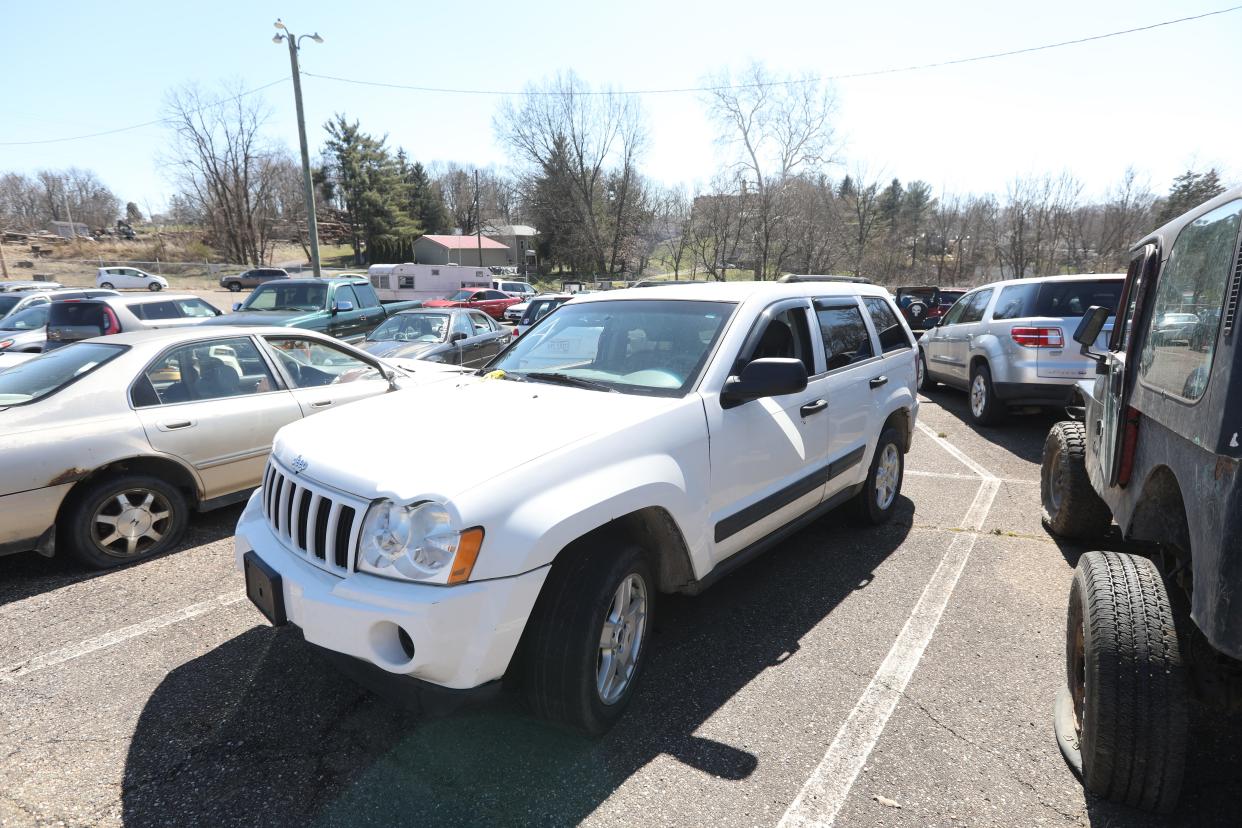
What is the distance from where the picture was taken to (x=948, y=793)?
95.0 inches

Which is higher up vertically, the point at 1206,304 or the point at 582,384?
the point at 1206,304

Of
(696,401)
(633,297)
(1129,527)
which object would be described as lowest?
(1129,527)

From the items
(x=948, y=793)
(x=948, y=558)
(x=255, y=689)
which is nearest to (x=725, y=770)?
(x=948, y=793)

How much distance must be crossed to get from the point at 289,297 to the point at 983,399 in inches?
454

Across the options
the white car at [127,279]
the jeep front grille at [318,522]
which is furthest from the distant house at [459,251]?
the jeep front grille at [318,522]

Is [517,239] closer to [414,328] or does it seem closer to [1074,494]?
[414,328]

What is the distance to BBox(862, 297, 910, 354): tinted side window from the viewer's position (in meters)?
4.89

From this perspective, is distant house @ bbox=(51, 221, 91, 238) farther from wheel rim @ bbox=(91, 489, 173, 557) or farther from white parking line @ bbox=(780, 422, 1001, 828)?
white parking line @ bbox=(780, 422, 1001, 828)

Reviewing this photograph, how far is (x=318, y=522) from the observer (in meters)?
2.50

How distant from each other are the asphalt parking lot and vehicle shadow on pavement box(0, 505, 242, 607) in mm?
38

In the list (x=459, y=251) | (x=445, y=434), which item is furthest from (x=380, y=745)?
(x=459, y=251)

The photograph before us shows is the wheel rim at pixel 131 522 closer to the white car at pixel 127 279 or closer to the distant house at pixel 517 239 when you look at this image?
the white car at pixel 127 279

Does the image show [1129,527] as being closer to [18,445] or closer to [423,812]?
[423,812]

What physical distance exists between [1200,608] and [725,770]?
1.61 meters
